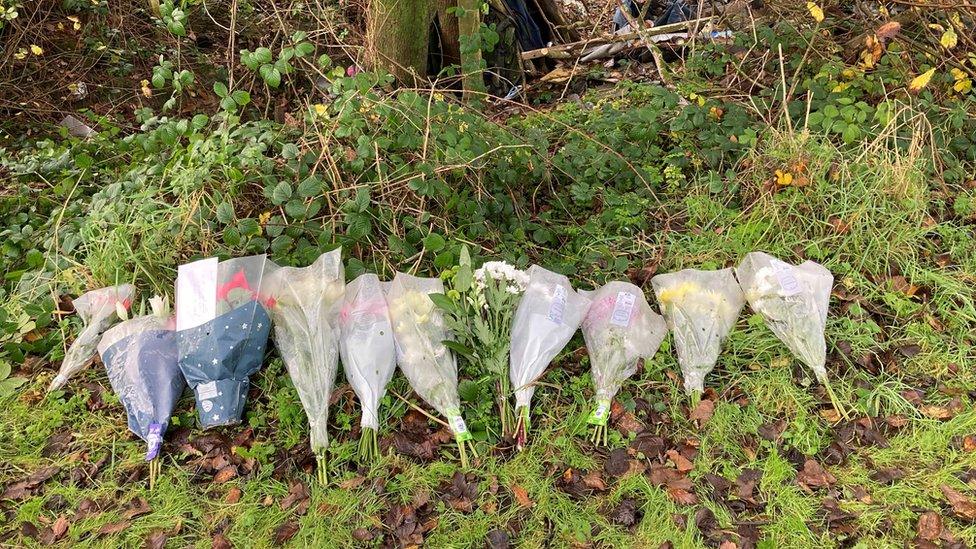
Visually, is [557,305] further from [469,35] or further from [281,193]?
[469,35]

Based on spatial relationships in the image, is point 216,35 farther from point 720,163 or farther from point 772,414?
point 772,414

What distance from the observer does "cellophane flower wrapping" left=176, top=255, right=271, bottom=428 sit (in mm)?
2258

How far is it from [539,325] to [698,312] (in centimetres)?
66

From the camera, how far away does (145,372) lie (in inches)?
90.4

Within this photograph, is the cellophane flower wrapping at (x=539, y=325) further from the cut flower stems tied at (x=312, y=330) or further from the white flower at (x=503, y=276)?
the cut flower stems tied at (x=312, y=330)

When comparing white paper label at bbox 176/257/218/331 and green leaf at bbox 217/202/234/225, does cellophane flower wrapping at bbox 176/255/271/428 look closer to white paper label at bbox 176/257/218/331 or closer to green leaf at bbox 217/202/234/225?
white paper label at bbox 176/257/218/331

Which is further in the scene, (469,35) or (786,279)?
(469,35)

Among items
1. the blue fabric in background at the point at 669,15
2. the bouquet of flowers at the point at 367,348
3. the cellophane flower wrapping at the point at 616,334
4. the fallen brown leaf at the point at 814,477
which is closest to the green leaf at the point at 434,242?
the bouquet of flowers at the point at 367,348

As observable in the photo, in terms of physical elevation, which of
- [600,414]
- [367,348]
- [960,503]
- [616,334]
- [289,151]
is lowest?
[960,503]

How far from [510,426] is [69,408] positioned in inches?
68.0

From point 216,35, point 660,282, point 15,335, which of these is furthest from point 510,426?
point 216,35

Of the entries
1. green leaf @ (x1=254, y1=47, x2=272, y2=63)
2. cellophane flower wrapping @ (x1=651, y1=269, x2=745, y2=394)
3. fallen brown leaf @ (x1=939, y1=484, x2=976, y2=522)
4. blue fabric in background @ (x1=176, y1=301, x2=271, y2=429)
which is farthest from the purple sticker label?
fallen brown leaf @ (x1=939, y1=484, x2=976, y2=522)

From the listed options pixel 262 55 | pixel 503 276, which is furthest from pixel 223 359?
pixel 262 55

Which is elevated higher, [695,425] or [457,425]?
[457,425]
